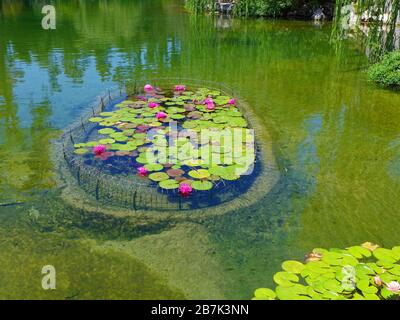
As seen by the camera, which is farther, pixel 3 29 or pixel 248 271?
pixel 3 29

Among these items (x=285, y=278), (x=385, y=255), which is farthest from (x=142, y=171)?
(x=385, y=255)

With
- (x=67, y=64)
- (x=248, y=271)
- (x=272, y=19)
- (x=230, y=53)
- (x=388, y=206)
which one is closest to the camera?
(x=248, y=271)

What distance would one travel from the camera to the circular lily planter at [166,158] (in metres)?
4.74

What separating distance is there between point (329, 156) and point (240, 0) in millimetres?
17101

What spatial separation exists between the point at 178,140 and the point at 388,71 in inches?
219

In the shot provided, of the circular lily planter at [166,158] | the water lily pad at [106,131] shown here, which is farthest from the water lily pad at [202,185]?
the water lily pad at [106,131]

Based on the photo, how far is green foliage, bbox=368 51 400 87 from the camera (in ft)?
28.7

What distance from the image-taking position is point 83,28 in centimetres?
1683

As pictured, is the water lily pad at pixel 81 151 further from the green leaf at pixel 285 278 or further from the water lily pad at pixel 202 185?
the green leaf at pixel 285 278

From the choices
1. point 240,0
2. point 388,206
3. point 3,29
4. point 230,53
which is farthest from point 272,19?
point 388,206

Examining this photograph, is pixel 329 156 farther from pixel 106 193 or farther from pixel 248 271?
pixel 106 193
